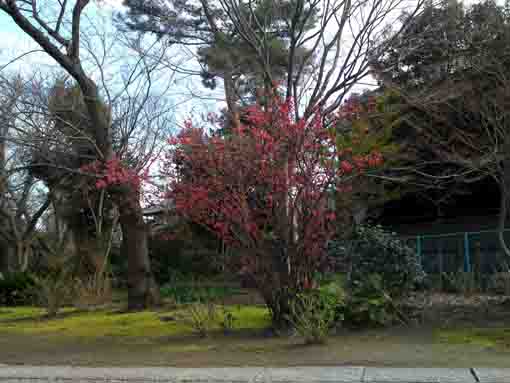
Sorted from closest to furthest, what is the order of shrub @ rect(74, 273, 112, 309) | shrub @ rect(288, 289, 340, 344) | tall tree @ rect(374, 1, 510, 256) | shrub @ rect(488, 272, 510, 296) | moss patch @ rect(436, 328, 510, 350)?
1. moss patch @ rect(436, 328, 510, 350)
2. shrub @ rect(288, 289, 340, 344)
3. tall tree @ rect(374, 1, 510, 256)
4. shrub @ rect(488, 272, 510, 296)
5. shrub @ rect(74, 273, 112, 309)

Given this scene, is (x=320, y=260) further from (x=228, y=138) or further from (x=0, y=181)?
(x=0, y=181)

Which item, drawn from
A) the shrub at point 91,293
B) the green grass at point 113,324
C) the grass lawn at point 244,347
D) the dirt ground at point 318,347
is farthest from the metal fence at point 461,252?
the shrub at point 91,293

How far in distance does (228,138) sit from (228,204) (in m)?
1.38

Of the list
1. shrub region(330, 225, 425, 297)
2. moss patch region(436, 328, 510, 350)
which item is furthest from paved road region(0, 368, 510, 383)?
shrub region(330, 225, 425, 297)

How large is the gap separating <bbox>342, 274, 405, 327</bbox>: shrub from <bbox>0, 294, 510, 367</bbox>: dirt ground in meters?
0.25

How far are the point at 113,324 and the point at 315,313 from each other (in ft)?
18.5

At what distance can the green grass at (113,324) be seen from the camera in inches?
480

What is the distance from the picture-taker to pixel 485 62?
13766 mm

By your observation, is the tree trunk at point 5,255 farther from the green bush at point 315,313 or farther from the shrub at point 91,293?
the green bush at point 315,313

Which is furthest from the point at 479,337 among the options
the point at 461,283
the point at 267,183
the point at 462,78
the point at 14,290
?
the point at 14,290

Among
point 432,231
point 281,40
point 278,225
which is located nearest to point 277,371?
point 278,225

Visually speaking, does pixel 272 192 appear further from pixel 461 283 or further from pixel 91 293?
pixel 91 293

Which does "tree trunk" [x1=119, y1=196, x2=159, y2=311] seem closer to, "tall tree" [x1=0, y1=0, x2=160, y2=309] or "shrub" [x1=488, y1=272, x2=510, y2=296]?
"tall tree" [x1=0, y1=0, x2=160, y2=309]

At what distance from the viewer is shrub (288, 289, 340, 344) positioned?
976 cm
